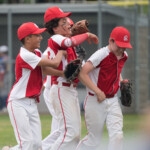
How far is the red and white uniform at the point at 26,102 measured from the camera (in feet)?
19.9

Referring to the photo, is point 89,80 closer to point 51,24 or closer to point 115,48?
point 115,48

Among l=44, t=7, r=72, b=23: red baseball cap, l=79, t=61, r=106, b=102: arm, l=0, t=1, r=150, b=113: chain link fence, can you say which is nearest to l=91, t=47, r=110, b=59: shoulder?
l=79, t=61, r=106, b=102: arm

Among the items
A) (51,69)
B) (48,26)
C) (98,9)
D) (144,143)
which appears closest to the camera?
(144,143)

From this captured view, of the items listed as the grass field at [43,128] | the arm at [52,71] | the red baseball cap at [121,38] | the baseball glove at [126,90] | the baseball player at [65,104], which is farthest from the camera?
the grass field at [43,128]

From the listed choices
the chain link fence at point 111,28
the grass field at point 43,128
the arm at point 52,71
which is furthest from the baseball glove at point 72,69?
the chain link fence at point 111,28

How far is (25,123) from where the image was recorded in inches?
238

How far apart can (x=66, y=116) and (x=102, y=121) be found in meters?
0.48

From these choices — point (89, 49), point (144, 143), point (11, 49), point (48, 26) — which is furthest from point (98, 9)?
point (144, 143)

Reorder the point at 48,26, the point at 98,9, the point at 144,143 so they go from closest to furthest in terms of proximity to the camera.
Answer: the point at 144,143
the point at 48,26
the point at 98,9

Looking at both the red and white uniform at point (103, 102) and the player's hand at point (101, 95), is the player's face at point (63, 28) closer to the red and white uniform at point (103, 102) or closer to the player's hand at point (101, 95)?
the red and white uniform at point (103, 102)

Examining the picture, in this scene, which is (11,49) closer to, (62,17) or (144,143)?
(62,17)

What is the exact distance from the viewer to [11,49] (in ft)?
44.3

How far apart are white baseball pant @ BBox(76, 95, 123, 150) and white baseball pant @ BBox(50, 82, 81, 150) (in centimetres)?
19

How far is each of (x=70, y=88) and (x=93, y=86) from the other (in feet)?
0.95
